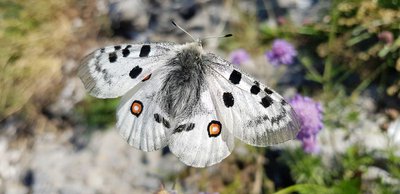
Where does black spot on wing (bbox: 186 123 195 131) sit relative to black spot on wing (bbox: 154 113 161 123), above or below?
below

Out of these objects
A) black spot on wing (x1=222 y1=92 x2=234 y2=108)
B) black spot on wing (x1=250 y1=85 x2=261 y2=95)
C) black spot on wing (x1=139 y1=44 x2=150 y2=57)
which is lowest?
black spot on wing (x1=222 y1=92 x2=234 y2=108)

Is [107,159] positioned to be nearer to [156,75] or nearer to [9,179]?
[9,179]

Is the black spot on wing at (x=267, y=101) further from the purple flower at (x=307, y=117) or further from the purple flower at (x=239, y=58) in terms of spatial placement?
the purple flower at (x=239, y=58)

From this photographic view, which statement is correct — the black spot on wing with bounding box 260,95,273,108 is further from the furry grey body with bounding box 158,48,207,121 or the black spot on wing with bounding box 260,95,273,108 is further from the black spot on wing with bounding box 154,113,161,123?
the black spot on wing with bounding box 154,113,161,123

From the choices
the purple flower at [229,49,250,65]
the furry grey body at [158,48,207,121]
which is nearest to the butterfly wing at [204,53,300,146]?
the furry grey body at [158,48,207,121]

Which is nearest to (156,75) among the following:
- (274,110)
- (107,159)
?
(274,110)

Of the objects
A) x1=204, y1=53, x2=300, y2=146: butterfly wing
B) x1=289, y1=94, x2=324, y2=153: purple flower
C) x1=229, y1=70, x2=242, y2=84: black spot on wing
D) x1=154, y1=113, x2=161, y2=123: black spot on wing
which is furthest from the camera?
x1=289, y1=94, x2=324, y2=153: purple flower

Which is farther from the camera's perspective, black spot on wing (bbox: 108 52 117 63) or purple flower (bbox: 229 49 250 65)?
purple flower (bbox: 229 49 250 65)

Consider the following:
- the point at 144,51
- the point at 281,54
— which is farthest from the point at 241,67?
the point at 144,51
